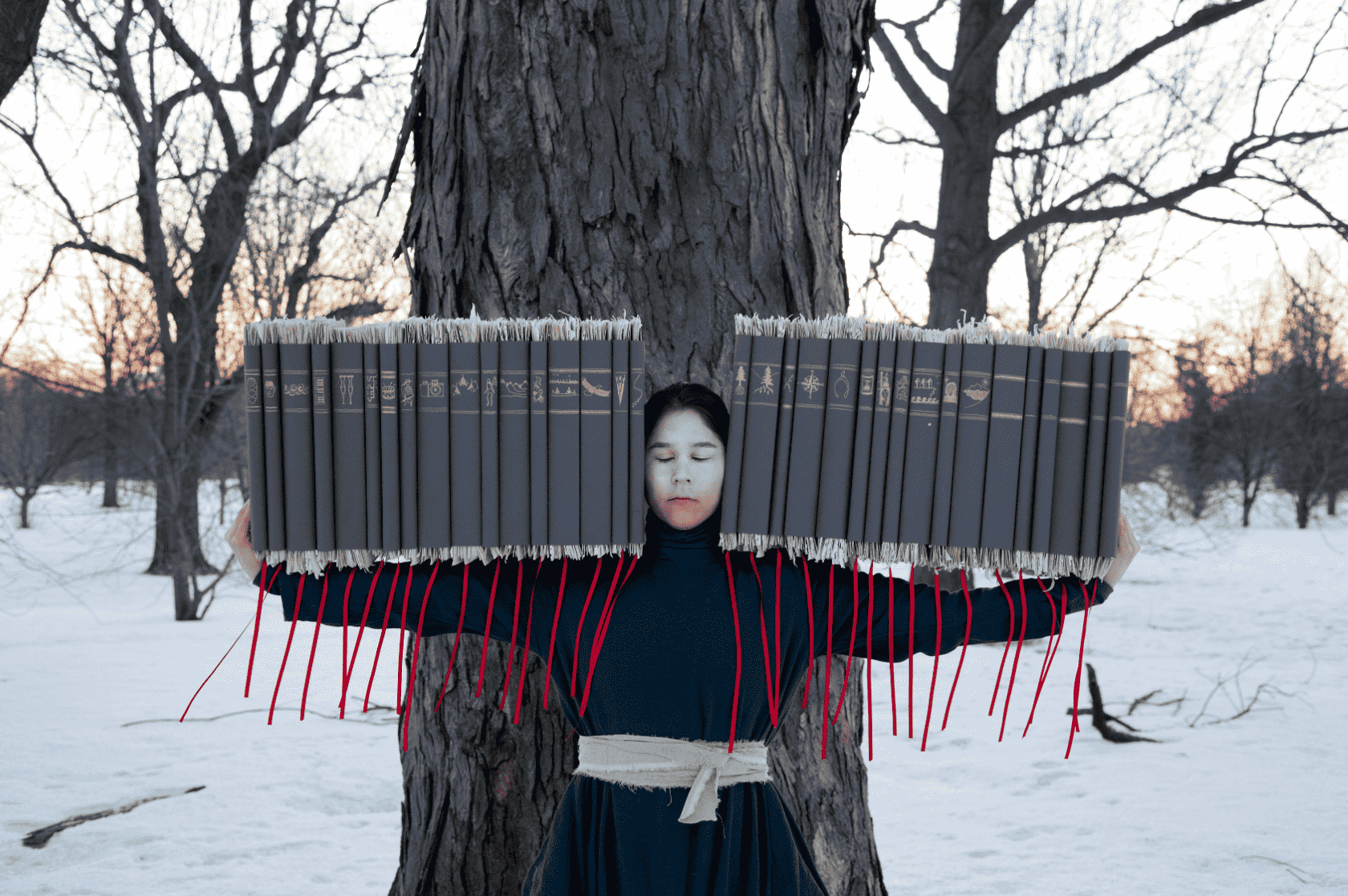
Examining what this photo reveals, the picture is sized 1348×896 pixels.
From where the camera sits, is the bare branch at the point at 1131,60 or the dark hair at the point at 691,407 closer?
the dark hair at the point at 691,407

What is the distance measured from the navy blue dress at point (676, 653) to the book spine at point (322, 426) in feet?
0.54

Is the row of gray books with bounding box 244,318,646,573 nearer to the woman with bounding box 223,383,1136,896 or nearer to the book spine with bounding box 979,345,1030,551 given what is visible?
the woman with bounding box 223,383,1136,896

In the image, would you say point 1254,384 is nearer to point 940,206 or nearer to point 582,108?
point 940,206

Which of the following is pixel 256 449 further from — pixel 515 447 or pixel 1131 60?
pixel 1131 60

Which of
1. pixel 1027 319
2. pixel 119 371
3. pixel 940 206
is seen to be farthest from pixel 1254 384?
pixel 119 371

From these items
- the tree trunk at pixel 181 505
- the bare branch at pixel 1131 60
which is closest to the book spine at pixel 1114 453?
the bare branch at pixel 1131 60

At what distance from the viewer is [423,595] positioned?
5.67 ft

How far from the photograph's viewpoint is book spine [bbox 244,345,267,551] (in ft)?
5.51

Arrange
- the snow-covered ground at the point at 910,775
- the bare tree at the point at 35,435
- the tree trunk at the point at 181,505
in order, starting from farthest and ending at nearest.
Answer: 1. the bare tree at the point at 35,435
2. the tree trunk at the point at 181,505
3. the snow-covered ground at the point at 910,775

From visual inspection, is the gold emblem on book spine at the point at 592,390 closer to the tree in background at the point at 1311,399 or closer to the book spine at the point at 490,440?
the book spine at the point at 490,440

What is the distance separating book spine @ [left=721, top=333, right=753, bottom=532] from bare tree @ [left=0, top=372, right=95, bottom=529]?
15363mm

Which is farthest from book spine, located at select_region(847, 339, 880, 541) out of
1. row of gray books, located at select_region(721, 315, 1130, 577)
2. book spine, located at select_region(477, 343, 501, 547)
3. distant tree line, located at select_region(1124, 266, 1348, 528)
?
distant tree line, located at select_region(1124, 266, 1348, 528)

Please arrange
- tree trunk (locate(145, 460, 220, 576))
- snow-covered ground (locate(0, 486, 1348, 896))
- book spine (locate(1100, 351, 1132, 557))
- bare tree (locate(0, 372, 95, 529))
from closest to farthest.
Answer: book spine (locate(1100, 351, 1132, 557)) < snow-covered ground (locate(0, 486, 1348, 896)) < tree trunk (locate(145, 460, 220, 576)) < bare tree (locate(0, 372, 95, 529))

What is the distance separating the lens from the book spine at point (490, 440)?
5.54 ft
